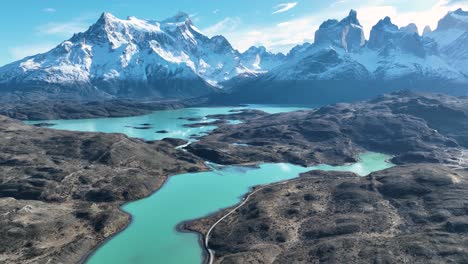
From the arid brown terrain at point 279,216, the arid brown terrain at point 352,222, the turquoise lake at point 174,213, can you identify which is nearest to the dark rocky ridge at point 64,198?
the arid brown terrain at point 279,216

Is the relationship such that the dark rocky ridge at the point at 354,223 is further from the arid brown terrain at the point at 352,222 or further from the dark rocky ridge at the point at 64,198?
the dark rocky ridge at the point at 64,198

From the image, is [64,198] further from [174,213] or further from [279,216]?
[279,216]

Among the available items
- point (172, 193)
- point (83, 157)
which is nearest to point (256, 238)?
point (172, 193)

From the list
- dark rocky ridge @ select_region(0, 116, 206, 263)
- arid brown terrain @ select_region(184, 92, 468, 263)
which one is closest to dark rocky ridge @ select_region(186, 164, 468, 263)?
arid brown terrain @ select_region(184, 92, 468, 263)

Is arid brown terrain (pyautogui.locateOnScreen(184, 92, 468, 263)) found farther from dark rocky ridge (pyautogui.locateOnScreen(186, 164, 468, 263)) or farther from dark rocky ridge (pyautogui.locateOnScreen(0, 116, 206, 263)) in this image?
dark rocky ridge (pyautogui.locateOnScreen(0, 116, 206, 263))

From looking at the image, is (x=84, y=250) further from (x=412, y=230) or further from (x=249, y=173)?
(x=249, y=173)
